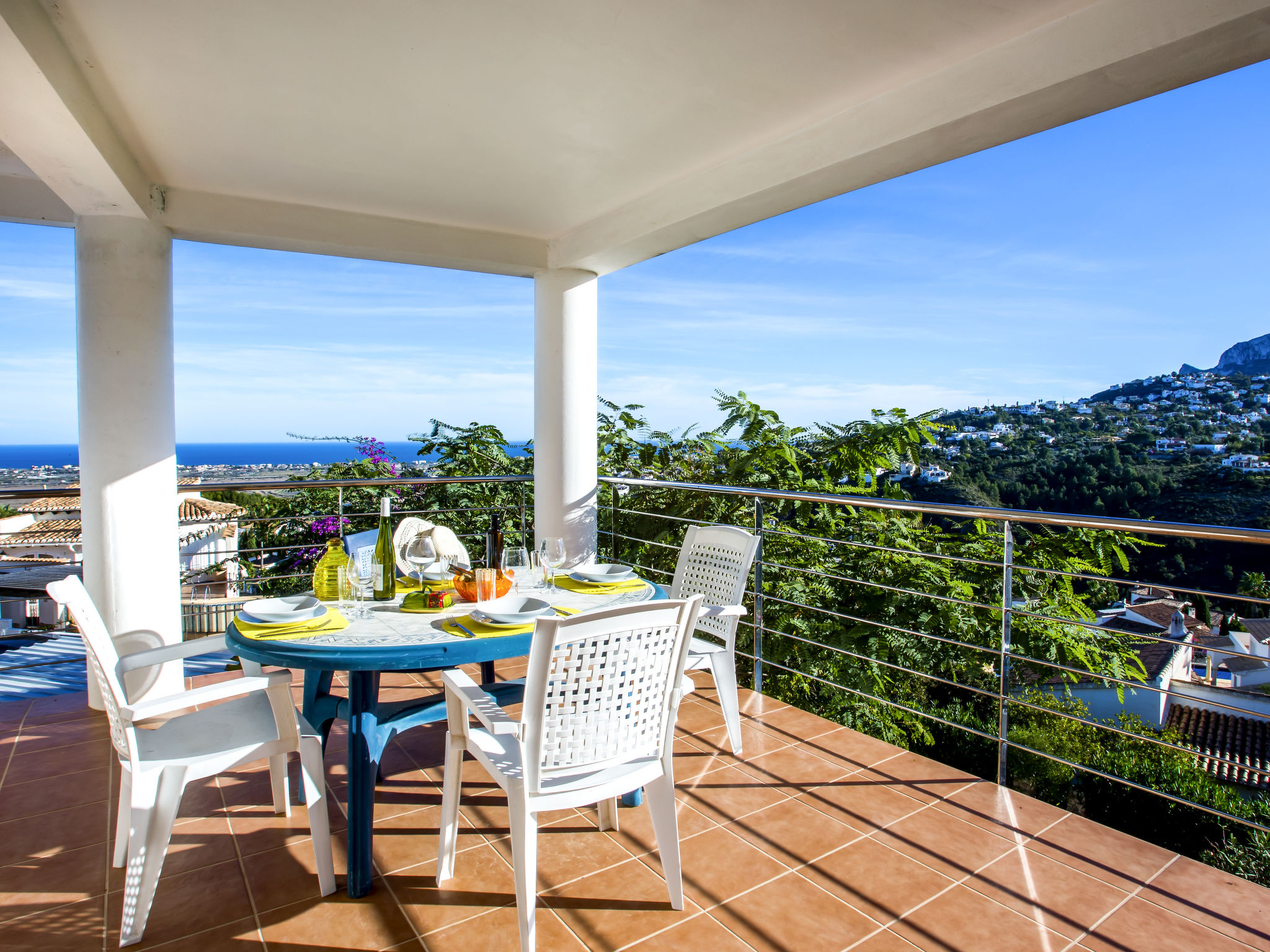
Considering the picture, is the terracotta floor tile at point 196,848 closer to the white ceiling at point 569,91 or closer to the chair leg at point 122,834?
the chair leg at point 122,834

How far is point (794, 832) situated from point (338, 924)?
127 centimetres

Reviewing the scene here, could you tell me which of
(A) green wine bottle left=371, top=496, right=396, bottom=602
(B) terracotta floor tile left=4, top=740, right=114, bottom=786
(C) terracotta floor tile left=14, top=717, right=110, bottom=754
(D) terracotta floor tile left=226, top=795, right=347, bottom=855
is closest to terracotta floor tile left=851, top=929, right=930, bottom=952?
(D) terracotta floor tile left=226, top=795, right=347, bottom=855

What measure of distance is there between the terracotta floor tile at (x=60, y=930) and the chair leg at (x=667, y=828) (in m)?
1.33

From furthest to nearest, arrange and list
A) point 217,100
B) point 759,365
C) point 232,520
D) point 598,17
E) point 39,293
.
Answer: point 39,293 → point 759,365 → point 232,520 → point 217,100 → point 598,17

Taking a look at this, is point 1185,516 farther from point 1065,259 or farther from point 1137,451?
point 1065,259

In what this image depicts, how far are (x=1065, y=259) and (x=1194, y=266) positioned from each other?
8.94ft

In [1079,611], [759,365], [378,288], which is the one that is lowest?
[1079,611]

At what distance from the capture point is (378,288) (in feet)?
93.2

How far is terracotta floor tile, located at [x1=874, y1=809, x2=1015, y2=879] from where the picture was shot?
2029 millimetres

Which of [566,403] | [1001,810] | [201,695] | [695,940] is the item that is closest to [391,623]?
[201,695]

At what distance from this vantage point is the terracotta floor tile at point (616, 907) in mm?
1737

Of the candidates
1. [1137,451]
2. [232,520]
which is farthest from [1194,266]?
[232,520]

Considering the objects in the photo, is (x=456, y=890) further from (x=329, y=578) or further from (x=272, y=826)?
(x=329, y=578)

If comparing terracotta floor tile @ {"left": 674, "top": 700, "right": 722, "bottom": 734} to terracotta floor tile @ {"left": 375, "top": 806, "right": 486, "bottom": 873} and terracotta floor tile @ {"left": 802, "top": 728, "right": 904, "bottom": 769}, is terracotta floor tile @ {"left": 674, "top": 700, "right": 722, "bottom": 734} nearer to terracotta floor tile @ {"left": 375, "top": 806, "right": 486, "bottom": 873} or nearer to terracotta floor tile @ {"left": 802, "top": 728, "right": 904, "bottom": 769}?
terracotta floor tile @ {"left": 802, "top": 728, "right": 904, "bottom": 769}
